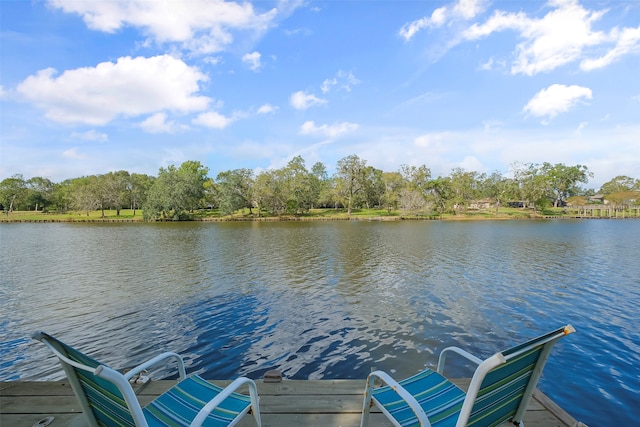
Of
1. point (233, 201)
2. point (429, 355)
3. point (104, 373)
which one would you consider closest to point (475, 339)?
point (429, 355)

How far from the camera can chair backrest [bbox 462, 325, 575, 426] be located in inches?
85.3

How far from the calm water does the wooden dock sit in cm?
273

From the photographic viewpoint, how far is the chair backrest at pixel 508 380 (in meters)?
2.17

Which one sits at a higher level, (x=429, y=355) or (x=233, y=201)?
(x=233, y=201)

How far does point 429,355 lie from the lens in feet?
24.7

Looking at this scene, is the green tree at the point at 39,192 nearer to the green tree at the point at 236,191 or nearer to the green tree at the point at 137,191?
the green tree at the point at 137,191

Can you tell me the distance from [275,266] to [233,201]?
5173cm

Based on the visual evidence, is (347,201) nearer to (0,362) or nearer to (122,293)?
(122,293)

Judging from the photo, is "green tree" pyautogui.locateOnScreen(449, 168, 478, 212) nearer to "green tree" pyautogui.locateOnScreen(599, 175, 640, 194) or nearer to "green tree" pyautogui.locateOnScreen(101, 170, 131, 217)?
"green tree" pyautogui.locateOnScreen(599, 175, 640, 194)

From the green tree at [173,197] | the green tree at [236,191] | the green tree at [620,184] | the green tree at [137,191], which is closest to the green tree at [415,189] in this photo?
the green tree at [236,191]

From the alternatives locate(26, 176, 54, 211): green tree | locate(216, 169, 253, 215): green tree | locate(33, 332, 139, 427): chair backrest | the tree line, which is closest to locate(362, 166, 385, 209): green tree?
the tree line

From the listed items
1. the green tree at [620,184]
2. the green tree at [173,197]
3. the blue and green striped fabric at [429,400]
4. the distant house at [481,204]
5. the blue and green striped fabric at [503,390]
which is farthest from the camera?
the green tree at [620,184]

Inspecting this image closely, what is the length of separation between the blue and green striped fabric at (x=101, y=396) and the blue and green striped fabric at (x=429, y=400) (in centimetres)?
202

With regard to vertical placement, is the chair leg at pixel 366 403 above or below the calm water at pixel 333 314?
above
